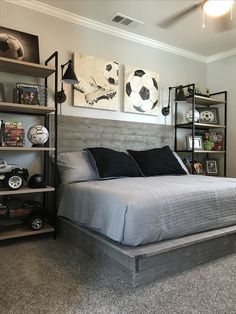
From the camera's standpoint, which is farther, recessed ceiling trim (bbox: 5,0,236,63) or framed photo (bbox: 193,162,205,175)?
framed photo (bbox: 193,162,205,175)

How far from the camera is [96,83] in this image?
332cm

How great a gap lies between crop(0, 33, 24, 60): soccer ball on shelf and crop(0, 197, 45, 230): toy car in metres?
1.36

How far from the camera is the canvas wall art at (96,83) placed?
126 inches

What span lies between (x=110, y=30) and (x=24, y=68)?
140 centimetres

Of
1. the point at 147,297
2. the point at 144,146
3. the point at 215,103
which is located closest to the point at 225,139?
the point at 215,103

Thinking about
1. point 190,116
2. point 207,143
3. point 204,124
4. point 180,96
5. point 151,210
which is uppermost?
point 180,96

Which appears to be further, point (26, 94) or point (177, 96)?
point (177, 96)

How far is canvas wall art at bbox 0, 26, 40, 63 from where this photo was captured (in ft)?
8.21

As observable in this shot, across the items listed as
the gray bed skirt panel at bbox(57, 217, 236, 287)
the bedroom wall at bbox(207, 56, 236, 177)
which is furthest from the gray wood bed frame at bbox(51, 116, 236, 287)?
the bedroom wall at bbox(207, 56, 236, 177)

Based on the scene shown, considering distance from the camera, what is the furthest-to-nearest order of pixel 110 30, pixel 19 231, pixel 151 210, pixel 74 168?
pixel 110 30 < pixel 74 168 < pixel 19 231 < pixel 151 210

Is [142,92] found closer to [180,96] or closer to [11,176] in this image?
[180,96]

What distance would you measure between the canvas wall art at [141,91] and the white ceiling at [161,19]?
0.51 m

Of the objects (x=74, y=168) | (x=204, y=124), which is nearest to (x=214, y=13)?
(x=204, y=124)

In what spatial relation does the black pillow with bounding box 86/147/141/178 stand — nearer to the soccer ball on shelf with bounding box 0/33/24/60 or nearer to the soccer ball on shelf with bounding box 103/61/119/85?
the soccer ball on shelf with bounding box 103/61/119/85
